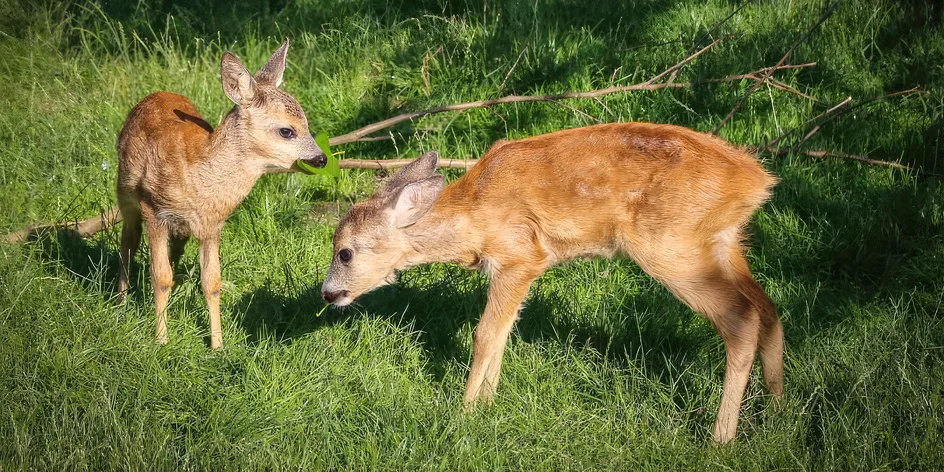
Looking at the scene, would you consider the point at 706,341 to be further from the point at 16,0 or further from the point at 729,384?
the point at 16,0

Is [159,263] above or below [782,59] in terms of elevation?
below

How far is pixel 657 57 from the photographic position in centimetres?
757

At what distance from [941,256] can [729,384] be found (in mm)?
1802

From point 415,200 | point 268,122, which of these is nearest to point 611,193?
point 415,200

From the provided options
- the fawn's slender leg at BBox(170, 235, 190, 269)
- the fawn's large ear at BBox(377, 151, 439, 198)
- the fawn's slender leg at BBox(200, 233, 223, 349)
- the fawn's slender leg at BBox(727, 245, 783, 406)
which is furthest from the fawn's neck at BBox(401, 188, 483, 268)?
the fawn's slender leg at BBox(170, 235, 190, 269)

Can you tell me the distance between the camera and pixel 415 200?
17.1 ft

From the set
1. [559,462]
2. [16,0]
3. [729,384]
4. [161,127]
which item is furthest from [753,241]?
[16,0]

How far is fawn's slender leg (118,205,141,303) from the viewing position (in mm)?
5949

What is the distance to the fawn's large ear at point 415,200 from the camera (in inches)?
201

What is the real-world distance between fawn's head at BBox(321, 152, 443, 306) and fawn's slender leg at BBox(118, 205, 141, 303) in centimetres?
146

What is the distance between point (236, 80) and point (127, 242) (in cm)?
139

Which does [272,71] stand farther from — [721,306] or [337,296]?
[721,306]

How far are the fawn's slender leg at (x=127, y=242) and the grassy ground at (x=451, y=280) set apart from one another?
13 centimetres

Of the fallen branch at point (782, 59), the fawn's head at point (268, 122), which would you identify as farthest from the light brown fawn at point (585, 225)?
the fallen branch at point (782, 59)
